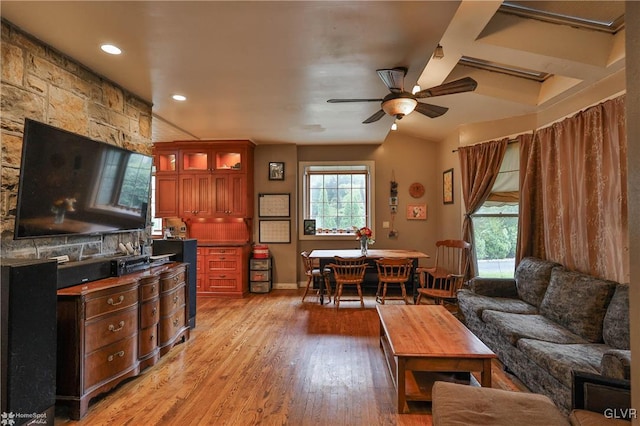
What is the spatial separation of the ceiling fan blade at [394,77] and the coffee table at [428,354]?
200 centimetres

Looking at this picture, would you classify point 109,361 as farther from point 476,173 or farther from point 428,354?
point 476,173

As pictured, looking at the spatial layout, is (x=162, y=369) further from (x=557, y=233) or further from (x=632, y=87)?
(x=557, y=233)

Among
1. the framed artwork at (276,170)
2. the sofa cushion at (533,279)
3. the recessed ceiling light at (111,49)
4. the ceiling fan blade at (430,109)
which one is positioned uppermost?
the recessed ceiling light at (111,49)

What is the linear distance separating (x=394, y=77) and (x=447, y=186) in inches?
129

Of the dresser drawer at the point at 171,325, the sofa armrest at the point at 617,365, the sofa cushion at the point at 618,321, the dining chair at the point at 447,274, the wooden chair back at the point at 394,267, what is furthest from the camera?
the wooden chair back at the point at 394,267

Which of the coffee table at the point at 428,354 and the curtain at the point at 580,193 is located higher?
the curtain at the point at 580,193

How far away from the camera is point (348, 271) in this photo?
4641 millimetres

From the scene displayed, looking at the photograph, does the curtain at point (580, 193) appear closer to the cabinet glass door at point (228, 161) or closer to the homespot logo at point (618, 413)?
the homespot logo at point (618, 413)

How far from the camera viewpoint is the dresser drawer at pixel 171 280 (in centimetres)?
299

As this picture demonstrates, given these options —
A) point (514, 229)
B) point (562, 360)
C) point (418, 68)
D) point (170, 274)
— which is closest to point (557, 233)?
point (514, 229)

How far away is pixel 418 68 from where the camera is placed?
273cm

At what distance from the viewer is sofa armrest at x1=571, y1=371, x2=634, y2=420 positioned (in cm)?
147

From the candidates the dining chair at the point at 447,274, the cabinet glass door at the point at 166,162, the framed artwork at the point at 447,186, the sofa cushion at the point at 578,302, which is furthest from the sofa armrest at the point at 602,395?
the cabinet glass door at the point at 166,162

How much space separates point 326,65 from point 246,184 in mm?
3134
